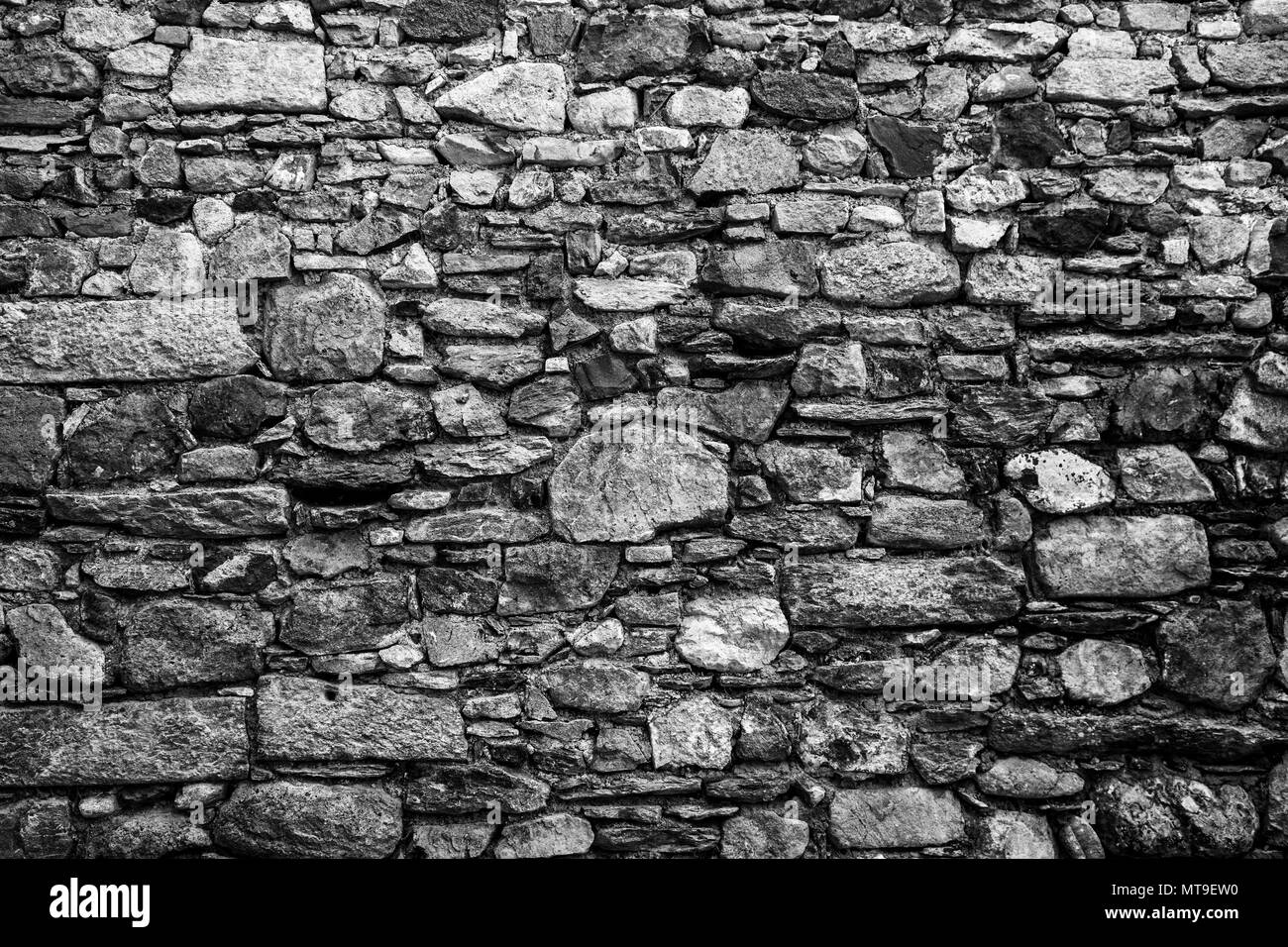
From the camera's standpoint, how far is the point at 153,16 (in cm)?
304

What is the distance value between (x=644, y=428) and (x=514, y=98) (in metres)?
1.22

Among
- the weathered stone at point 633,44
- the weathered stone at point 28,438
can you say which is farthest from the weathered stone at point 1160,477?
the weathered stone at point 28,438

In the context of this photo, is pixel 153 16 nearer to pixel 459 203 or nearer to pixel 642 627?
pixel 459 203

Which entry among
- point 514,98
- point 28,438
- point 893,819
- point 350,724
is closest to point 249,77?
point 514,98

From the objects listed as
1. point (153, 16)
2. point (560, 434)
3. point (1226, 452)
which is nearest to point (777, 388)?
point (560, 434)

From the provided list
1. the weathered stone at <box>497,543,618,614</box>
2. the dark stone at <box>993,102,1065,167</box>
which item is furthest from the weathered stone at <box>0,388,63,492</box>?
the dark stone at <box>993,102,1065,167</box>

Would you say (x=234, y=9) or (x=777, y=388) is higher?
(x=234, y=9)

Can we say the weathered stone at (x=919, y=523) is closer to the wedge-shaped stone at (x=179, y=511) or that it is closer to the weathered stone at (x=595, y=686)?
the weathered stone at (x=595, y=686)

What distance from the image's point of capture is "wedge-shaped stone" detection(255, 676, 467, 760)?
9.84ft

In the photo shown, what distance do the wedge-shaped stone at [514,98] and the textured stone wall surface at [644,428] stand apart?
0.02 meters

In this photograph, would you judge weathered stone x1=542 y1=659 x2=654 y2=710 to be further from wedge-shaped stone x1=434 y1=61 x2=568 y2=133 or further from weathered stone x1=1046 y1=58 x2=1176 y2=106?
weathered stone x1=1046 y1=58 x2=1176 y2=106

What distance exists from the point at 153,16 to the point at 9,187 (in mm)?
752

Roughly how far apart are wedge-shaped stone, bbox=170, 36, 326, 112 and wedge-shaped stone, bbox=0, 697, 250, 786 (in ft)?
6.63

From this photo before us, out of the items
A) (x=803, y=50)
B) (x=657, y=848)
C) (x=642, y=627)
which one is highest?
(x=803, y=50)
